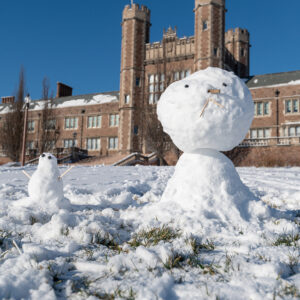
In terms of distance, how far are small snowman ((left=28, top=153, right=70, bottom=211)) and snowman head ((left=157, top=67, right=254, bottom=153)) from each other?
1.43m

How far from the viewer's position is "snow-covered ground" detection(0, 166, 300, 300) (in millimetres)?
1631

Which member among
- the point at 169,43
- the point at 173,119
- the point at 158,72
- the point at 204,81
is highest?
the point at 169,43

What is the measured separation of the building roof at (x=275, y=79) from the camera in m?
22.2

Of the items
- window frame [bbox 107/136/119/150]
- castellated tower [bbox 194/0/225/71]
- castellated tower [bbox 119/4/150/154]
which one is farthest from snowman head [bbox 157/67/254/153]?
window frame [bbox 107/136/119/150]

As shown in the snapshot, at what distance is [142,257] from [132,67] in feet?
76.5

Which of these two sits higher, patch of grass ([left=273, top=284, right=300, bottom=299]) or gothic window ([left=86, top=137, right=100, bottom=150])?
gothic window ([left=86, top=137, right=100, bottom=150])

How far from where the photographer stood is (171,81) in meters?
21.2

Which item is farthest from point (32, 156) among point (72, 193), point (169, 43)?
point (72, 193)

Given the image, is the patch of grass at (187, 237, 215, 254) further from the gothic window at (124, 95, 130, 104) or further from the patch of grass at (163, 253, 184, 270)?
the gothic window at (124, 95, 130, 104)

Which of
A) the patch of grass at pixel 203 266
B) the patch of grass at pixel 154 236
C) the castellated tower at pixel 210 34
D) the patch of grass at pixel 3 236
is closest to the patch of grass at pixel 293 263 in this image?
the patch of grass at pixel 203 266

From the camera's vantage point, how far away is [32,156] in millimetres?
25812

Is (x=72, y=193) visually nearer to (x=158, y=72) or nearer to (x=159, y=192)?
(x=159, y=192)

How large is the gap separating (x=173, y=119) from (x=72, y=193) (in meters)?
2.16

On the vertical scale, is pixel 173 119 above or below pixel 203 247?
above
